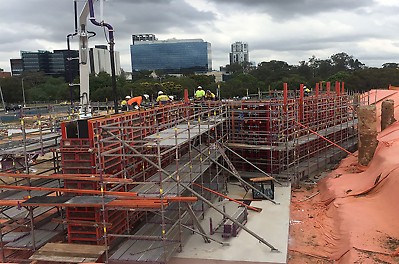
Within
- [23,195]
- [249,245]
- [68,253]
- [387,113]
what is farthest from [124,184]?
[387,113]

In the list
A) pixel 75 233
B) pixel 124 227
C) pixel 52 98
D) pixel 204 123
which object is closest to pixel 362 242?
pixel 204 123

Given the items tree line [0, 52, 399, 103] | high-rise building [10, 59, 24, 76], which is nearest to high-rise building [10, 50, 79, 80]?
Result: high-rise building [10, 59, 24, 76]

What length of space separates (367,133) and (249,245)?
9.75 m

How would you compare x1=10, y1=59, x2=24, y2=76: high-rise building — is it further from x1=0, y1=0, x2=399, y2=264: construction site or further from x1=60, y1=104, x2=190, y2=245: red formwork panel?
x1=60, y1=104, x2=190, y2=245: red formwork panel

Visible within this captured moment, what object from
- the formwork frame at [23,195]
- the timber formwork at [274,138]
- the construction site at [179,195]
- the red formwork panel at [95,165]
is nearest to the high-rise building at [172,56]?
the timber formwork at [274,138]

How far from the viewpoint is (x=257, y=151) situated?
16875 millimetres

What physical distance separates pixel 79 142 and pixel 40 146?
1.58 metres

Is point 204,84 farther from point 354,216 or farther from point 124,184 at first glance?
point 124,184

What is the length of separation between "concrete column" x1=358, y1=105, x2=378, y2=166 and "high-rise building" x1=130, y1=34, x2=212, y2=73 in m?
106

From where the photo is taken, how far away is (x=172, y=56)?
122875 mm

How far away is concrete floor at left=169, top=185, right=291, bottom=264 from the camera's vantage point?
9.61 meters

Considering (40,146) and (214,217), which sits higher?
(40,146)

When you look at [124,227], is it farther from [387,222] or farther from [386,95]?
[386,95]

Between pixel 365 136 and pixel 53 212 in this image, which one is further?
pixel 365 136
